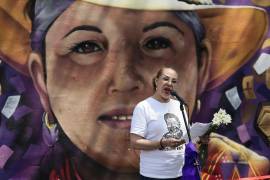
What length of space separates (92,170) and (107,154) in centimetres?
22

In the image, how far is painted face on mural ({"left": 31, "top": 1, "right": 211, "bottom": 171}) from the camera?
4.53 m

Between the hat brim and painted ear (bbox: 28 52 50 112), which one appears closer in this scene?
painted ear (bbox: 28 52 50 112)

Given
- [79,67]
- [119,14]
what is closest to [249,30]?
[119,14]

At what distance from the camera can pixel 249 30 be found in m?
4.73

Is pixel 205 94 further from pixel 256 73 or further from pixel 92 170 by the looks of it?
pixel 92 170

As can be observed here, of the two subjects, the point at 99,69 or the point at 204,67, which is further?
the point at 204,67

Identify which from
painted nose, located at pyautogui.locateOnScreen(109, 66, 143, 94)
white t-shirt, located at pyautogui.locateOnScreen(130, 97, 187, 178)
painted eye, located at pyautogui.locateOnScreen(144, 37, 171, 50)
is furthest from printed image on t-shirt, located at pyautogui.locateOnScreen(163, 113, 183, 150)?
painted eye, located at pyautogui.locateOnScreen(144, 37, 171, 50)

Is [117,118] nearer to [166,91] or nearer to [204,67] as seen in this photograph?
[204,67]

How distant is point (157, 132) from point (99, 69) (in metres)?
1.66

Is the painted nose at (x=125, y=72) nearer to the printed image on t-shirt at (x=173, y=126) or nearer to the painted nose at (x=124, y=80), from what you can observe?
the painted nose at (x=124, y=80)

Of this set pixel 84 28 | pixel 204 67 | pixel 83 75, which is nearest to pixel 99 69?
pixel 83 75

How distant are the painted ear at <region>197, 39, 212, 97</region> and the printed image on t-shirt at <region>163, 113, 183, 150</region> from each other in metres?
1.69

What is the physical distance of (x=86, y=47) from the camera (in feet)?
15.0

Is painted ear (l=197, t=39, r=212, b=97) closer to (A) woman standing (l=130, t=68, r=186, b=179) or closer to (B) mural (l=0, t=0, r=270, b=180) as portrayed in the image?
(B) mural (l=0, t=0, r=270, b=180)
